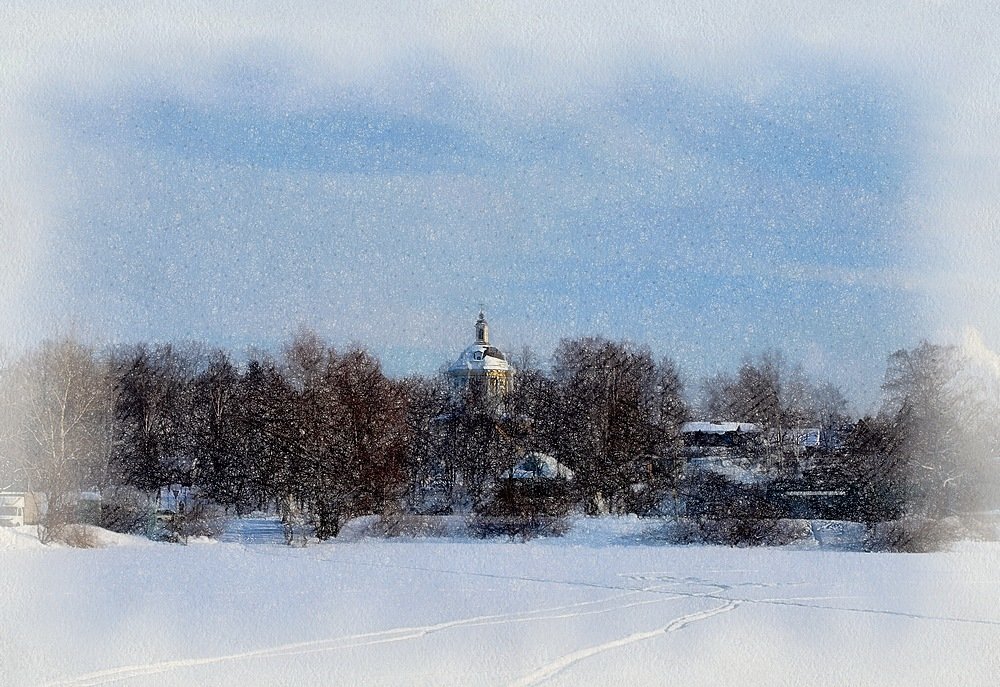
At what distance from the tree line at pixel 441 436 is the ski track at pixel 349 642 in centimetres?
1081

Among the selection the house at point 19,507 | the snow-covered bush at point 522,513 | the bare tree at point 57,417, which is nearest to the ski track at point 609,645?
the bare tree at point 57,417

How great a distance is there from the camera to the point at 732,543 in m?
37.4

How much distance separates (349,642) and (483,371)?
55.8 metres

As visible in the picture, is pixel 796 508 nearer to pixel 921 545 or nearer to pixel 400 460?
pixel 921 545

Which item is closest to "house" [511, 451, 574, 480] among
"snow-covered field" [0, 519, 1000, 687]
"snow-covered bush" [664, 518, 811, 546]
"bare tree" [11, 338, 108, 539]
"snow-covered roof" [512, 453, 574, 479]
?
"snow-covered roof" [512, 453, 574, 479]

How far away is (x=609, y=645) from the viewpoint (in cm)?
1462

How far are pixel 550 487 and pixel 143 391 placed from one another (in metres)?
17.6

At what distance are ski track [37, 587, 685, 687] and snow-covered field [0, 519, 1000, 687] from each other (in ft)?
0.14

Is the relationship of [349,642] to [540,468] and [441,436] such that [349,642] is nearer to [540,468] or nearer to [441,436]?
[540,468]

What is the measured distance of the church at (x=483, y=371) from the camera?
2675 inches

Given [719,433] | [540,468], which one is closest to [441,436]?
[540,468]

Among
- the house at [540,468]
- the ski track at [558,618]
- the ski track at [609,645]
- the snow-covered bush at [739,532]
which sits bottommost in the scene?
the ski track at [609,645]

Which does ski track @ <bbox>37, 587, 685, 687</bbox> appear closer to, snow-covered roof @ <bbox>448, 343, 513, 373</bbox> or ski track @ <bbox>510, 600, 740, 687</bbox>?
ski track @ <bbox>510, 600, 740, 687</bbox>

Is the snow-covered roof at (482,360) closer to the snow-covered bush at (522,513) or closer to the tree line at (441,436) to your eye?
the tree line at (441,436)
